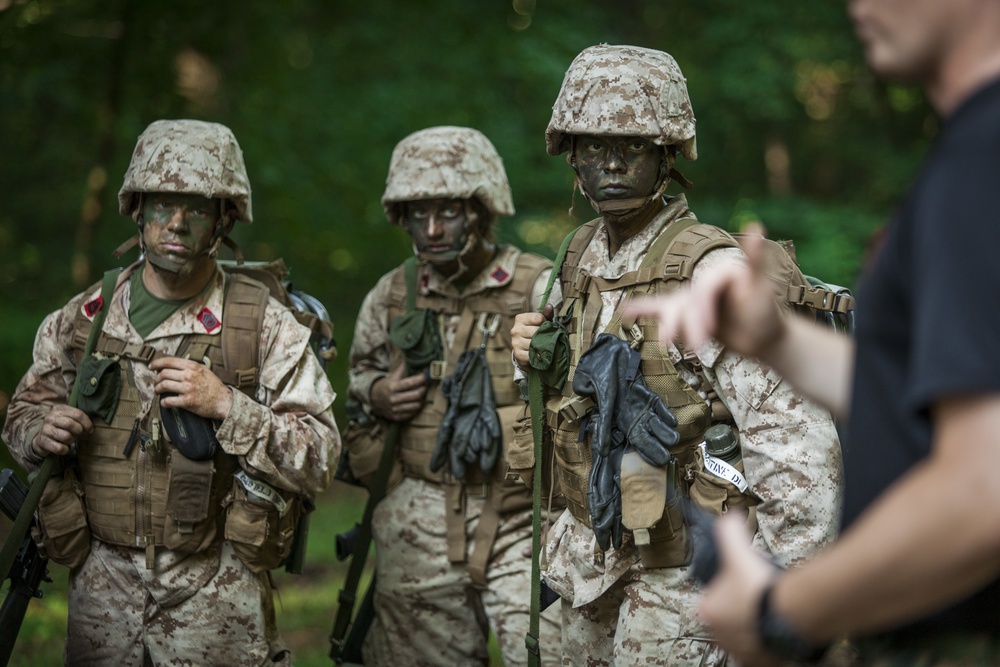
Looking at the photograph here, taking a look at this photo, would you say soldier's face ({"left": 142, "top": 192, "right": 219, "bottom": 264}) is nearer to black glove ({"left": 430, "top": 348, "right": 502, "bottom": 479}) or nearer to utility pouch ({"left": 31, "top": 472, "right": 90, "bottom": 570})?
utility pouch ({"left": 31, "top": 472, "right": 90, "bottom": 570})

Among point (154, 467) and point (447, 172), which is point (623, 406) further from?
point (447, 172)

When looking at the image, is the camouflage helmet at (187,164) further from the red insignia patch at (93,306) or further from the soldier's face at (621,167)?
the soldier's face at (621,167)

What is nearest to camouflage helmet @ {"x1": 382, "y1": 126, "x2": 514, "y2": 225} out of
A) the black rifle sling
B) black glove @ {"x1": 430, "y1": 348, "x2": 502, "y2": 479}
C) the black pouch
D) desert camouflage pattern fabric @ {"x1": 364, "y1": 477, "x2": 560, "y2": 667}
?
the black rifle sling

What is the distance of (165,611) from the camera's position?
4.61 metres

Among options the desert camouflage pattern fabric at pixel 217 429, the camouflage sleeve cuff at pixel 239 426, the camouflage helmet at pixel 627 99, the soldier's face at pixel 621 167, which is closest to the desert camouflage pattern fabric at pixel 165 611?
the desert camouflage pattern fabric at pixel 217 429

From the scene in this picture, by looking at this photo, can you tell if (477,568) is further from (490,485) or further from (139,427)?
(139,427)

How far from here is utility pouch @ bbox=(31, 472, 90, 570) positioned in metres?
4.58

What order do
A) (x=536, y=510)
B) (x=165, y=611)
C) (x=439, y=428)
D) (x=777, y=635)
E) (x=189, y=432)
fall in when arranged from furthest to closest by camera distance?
(x=439, y=428), (x=165, y=611), (x=189, y=432), (x=536, y=510), (x=777, y=635)

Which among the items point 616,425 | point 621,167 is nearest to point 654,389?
point 616,425

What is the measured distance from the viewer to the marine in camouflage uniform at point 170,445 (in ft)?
14.9

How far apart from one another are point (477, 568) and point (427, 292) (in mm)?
1514

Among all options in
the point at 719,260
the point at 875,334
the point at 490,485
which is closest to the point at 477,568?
the point at 490,485

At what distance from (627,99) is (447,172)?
1.79 meters

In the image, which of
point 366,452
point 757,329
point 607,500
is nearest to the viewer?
point 757,329
